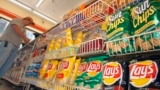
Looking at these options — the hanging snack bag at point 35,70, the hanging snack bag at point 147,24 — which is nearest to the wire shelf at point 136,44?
the hanging snack bag at point 147,24

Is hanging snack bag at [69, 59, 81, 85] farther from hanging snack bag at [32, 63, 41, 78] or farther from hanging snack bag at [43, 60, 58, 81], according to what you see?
hanging snack bag at [32, 63, 41, 78]

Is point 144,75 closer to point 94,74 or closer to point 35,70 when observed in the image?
point 94,74

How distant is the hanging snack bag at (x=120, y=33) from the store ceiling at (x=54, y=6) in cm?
330

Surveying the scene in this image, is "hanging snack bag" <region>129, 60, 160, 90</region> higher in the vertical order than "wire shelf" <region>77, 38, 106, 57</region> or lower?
lower

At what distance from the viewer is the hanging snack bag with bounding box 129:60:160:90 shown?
0.71m

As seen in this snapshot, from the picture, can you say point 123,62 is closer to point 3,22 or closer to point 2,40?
point 2,40

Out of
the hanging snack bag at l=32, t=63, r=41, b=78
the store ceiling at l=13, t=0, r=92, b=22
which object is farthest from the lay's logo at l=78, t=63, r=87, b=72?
the store ceiling at l=13, t=0, r=92, b=22

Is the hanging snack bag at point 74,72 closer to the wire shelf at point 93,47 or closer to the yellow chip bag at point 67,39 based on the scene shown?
the wire shelf at point 93,47

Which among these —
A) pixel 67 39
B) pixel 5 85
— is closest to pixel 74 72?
pixel 67 39

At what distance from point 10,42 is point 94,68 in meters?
2.00

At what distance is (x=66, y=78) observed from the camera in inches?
53.7

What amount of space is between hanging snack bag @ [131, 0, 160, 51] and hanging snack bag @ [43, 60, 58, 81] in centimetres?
101

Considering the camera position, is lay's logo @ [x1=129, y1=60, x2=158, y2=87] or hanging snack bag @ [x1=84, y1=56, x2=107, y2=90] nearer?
lay's logo @ [x1=129, y1=60, x2=158, y2=87]

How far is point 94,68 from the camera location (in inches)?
46.6
